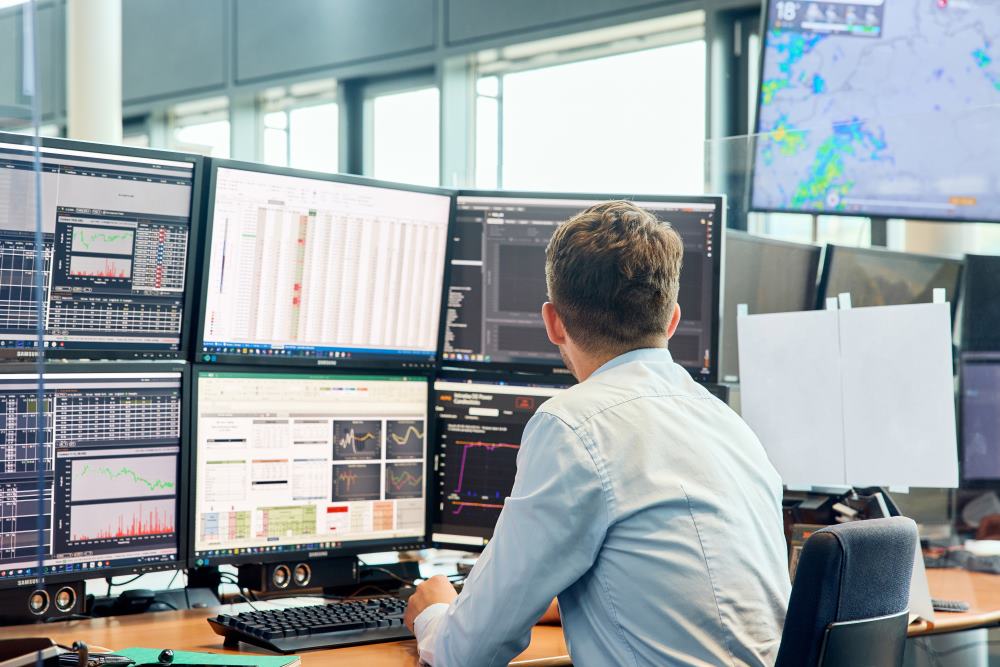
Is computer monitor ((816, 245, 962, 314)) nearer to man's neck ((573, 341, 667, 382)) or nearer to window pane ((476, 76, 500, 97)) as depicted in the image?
man's neck ((573, 341, 667, 382))

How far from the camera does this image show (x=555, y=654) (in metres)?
1.66

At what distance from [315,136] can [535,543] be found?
497 centimetres

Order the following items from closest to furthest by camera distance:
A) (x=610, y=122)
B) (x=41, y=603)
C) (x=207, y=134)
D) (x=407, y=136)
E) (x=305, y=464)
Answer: (x=41, y=603), (x=305, y=464), (x=610, y=122), (x=407, y=136), (x=207, y=134)

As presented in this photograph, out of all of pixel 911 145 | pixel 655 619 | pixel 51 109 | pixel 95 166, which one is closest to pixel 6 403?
pixel 95 166

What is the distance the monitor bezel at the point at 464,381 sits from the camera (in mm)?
2146

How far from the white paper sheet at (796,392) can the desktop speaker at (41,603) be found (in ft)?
4.14

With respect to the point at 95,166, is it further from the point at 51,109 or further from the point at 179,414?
the point at 51,109

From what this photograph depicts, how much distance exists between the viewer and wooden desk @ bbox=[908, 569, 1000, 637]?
193 cm

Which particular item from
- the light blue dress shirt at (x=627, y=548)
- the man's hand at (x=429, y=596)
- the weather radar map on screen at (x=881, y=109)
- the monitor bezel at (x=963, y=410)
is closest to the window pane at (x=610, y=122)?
the weather radar map on screen at (x=881, y=109)

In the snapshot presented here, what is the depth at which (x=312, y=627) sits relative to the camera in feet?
5.62

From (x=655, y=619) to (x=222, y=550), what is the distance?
3.07 ft

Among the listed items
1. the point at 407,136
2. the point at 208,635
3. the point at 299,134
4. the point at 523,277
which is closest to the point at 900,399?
the point at 523,277

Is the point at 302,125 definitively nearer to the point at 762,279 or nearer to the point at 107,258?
the point at 762,279

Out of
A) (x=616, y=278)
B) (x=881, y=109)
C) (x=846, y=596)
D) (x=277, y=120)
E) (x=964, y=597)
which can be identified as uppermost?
(x=277, y=120)
